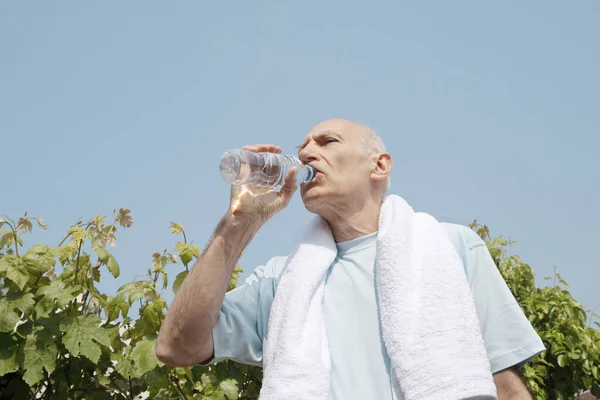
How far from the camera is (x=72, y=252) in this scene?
2.67 m

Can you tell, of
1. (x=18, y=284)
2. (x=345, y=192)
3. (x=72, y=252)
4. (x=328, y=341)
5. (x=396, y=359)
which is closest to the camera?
(x=396, y=359)

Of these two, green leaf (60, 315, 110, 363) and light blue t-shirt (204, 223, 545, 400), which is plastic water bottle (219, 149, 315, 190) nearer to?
light blue t-shirt (204, 223, 545, 400)

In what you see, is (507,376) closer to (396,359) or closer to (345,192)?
(396,359)

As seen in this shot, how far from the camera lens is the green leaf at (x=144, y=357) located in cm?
248

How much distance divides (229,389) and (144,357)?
32 centimetres

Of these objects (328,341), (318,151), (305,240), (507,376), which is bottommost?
(507,376)

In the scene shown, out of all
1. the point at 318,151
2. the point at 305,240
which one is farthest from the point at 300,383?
the point at 318,151

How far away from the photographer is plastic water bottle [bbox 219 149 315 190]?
1845mm

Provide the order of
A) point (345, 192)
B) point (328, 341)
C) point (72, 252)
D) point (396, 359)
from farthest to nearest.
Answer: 1. point (72, 252)
2. point (345, 192)
3. point (328, 341)
4. point (396, 359)

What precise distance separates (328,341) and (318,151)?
1.72 ft

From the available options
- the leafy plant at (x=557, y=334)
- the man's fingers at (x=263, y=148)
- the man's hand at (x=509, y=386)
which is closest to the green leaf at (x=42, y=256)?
the man's fingers at (x=263, y=148)

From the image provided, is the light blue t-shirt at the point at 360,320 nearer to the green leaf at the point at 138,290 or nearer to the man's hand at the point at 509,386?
the man's hand at the point at 509,386

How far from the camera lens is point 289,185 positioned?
1.93 m

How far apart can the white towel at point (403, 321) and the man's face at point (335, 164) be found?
0.37ft
